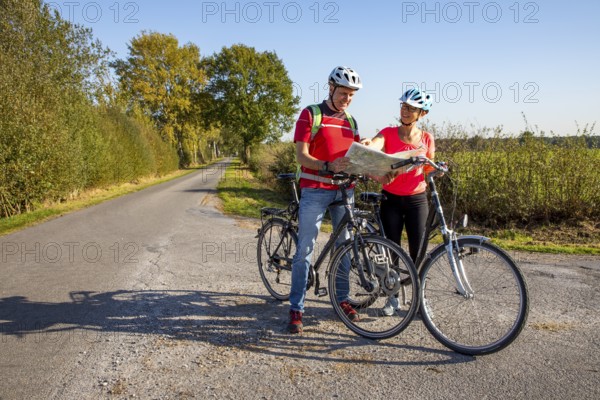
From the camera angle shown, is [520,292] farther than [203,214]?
No

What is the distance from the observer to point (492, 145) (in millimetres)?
9945

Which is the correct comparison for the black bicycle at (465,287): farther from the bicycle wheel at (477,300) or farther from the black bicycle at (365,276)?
the black bicycle at (365,276)

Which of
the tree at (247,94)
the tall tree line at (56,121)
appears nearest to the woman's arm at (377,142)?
the tall tree line at (56,121)

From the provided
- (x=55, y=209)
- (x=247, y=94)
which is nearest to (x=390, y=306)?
(x=55, y=209)

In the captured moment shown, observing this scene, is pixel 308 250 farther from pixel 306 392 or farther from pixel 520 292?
pixel 520 292

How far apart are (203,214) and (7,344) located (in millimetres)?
8009

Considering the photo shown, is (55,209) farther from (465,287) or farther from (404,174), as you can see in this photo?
(465,287)

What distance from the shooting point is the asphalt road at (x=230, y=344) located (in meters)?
2.79

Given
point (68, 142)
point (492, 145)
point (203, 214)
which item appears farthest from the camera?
point (68, 142)

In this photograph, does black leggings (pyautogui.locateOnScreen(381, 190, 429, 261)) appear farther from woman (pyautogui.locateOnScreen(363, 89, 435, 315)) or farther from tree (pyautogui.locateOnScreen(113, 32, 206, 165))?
tree (pyautogui.locateOnScreen(113, 32, 206, 165))

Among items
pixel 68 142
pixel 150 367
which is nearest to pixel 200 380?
pixel 150 367

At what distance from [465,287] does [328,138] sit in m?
1.72

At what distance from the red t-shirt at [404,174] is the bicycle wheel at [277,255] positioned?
1196mm

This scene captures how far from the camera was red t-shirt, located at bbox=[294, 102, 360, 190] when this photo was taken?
370 cm
